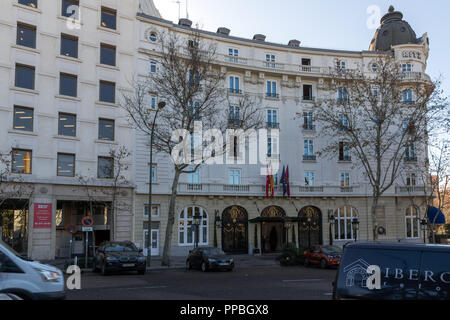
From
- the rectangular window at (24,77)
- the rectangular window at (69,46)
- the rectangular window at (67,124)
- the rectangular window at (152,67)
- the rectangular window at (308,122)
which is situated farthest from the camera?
the rectangular window at (308,122)

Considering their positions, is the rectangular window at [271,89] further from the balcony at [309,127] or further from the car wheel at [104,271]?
the car wheel at [104,271]

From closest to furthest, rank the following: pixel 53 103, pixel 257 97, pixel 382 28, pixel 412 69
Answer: pixel 53 103 < pixel 257 97 < pixel 412 69 < pixel 382 28

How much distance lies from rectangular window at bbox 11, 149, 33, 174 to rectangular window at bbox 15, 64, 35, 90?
4.74 m

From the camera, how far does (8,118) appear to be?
2969 cm

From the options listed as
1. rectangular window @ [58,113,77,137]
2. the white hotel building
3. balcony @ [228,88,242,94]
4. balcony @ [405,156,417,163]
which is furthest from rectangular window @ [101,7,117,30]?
balcony @ [405,156,417,163]

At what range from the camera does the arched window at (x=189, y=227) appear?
121 feet

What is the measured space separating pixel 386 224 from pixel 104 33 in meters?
31.6

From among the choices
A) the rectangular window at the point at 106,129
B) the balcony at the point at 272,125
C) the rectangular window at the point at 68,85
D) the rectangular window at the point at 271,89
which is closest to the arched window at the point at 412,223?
the balcony at the point at 272,125

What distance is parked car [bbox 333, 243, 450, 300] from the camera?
20.8 feet

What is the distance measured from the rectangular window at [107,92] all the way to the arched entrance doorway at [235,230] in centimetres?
1392

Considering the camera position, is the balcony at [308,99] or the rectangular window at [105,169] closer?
the rectangular window at [105,169]

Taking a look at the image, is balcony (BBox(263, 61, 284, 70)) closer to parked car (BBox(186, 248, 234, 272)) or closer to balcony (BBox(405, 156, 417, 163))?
balcony (BBox(405, 156, 417, 163))
